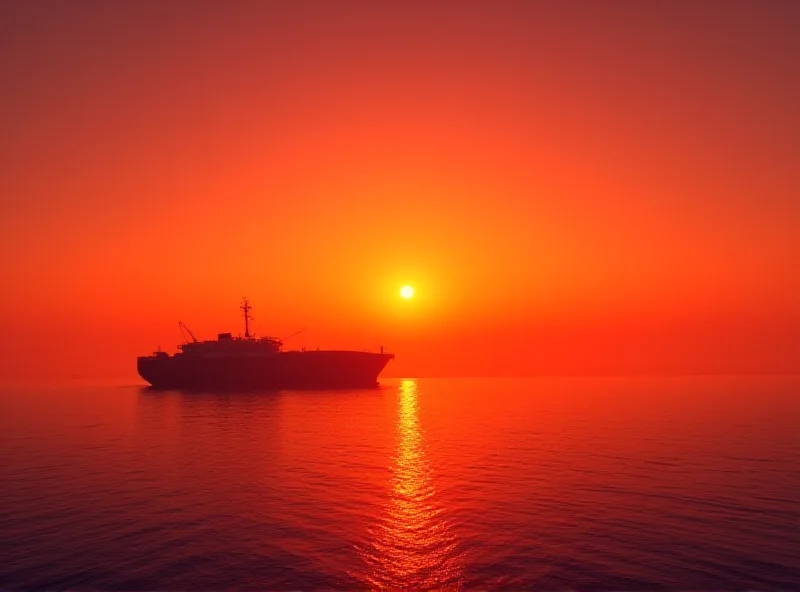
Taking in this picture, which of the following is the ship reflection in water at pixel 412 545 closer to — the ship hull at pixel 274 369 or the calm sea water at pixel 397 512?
the calm sea water at pixel 397 512

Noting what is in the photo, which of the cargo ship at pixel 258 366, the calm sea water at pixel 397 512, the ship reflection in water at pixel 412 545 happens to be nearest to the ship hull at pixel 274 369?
the cargo ship at pixel 258 366

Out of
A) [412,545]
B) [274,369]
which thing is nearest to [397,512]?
[412,545]

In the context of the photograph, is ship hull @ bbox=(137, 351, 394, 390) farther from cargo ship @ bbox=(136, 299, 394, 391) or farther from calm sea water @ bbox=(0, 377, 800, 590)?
calm sea water @ bbox=(0, 377, 800, 590)

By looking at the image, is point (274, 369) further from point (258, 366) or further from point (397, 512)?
point (397, 512)

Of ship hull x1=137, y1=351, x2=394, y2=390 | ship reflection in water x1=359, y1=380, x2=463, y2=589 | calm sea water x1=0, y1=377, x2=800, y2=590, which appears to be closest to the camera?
ship reflection in water x1=359, y1=380, x2=463, y2=589

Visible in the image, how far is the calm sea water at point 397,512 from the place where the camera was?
18.4 meters

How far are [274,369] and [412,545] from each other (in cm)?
10988

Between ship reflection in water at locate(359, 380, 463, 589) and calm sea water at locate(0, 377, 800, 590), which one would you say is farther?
calm sea water at locate(0, 377, 800, 590)

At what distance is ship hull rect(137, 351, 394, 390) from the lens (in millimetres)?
125500

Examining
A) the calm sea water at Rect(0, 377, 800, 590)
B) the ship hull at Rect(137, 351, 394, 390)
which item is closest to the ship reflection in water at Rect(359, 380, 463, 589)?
the calm sea water at Rect(0, 377, 800, 590)

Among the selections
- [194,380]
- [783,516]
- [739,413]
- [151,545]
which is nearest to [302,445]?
[151,545]

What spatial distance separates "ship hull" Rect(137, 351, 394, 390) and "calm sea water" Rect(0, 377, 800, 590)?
70.5 meters

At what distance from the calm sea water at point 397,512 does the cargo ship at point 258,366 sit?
70686 mm

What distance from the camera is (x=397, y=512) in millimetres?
26656
